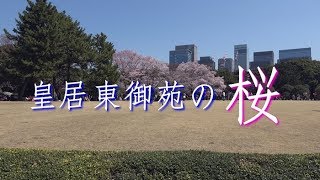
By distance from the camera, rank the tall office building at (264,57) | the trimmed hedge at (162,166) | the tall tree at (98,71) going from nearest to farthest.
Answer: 1. the trimmed hedge at (162,166)
2. the tall tree at (98,71)
3. the tall office building at (264,57)

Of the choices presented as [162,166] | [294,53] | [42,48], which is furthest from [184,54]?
[162,166]

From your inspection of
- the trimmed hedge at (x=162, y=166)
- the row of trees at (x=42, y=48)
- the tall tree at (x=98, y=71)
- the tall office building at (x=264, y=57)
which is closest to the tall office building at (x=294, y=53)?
the tall office building at (x=264, y=57)

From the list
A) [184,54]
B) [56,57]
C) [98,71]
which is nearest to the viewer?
[56,57]

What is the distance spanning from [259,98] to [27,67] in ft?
91.6

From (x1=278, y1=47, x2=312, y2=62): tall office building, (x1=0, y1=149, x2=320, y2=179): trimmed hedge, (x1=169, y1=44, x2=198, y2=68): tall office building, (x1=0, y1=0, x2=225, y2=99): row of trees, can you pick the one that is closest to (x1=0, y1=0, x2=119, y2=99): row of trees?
(x1=0, y1=0, x2=225, y2=99): row of trees

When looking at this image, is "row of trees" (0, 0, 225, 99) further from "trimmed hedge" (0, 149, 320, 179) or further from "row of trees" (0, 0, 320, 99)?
"trimmed hedge" (0, 149, 320, 179)

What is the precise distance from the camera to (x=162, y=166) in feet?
20.7

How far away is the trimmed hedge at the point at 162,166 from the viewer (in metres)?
6.16

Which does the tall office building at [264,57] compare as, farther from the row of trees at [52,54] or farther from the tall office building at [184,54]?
Answer: the row of trees at [52,54]

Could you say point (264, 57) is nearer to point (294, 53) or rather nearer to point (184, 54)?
point (294, 53)

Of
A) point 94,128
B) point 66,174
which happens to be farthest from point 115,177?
point 94,128

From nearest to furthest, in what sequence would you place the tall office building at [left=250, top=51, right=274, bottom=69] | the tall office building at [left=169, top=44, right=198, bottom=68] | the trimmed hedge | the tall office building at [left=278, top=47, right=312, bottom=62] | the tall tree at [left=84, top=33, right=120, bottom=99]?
the trimmed hedge, the tall tree at [left=84, top=33, right=120, bottom=99], the tall office building at [left=169, top=44, right=198, bottom=68], the tall office building at [left=278, top=47, right=312, bottom=62], the tall office building at [left=250, top=51, right=274, bottom=69]

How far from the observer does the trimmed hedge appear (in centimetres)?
616

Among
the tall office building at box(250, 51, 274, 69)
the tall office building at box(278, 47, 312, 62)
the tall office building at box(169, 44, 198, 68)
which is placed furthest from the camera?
the tall office building at box(250, 51, 274, 69)
